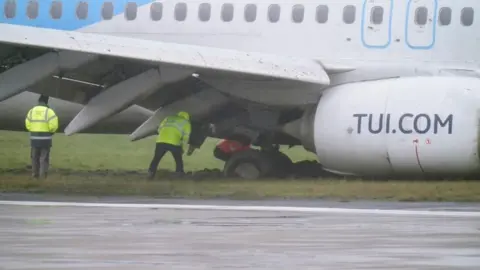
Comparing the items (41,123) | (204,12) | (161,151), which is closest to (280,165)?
(161,151)

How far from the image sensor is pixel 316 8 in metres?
21.7

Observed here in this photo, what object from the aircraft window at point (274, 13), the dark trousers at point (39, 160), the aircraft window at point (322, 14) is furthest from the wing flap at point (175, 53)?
A: the dark trousers at point (39, 160)

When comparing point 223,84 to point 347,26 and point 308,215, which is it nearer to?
point 347,26

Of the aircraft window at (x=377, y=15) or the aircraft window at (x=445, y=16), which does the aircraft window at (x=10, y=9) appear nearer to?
the aircraft window at (x=377, y=15)

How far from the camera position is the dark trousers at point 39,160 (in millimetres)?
21297

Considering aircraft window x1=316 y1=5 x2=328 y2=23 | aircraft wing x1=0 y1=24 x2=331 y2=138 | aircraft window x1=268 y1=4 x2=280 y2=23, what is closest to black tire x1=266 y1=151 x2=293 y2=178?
aircraft wing x1=0 y1=24 x2=331 y2=138

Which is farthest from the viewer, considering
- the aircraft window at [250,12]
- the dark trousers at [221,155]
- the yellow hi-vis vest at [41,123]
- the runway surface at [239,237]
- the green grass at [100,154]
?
the green grass at [100,154]

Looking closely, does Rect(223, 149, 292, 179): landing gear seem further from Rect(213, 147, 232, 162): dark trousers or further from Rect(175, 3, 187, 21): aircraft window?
Rect(175, 3, 187, 21): aircraft window

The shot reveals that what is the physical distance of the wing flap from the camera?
19188 millimetres

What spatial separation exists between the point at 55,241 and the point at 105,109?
8.74m

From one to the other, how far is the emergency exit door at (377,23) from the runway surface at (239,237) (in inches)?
198

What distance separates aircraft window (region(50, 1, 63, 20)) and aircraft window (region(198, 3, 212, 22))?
227 centimetres

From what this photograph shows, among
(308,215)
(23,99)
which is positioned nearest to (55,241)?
(308,215)

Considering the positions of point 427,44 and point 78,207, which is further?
point 427,44
